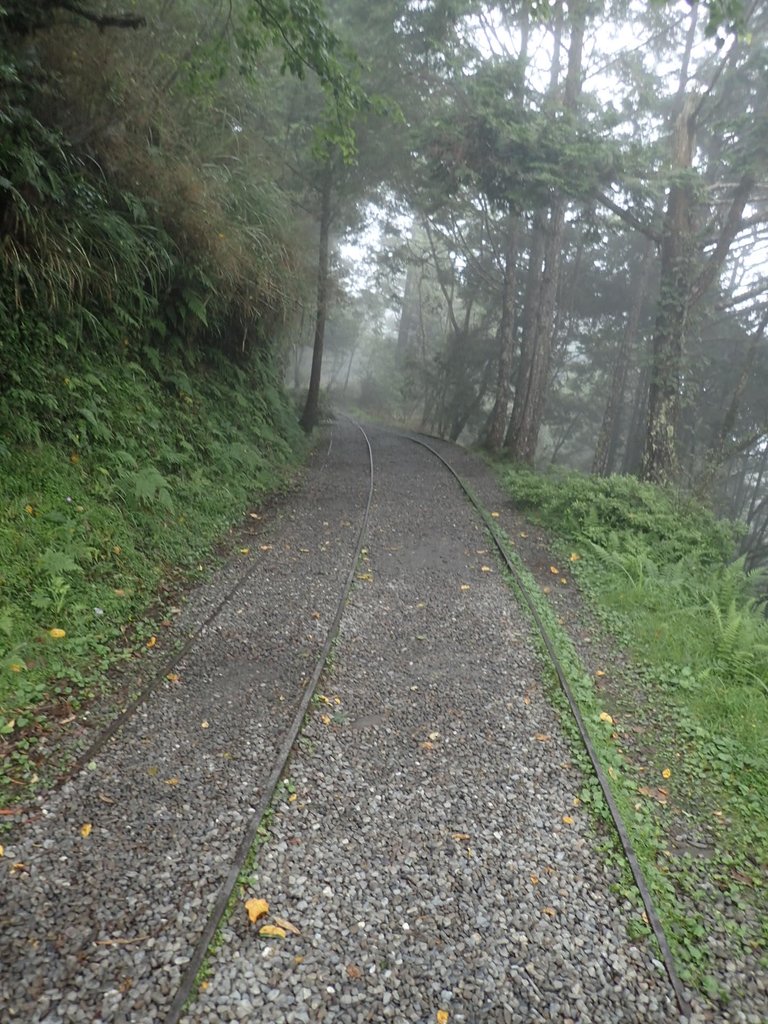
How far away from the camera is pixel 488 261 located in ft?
80.2

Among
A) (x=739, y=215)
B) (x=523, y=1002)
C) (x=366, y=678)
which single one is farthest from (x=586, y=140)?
(x=523, y=1002)

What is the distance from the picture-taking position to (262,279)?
35.7 feet

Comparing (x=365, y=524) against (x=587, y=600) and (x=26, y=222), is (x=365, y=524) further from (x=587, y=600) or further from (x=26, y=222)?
(x=26, y=222)

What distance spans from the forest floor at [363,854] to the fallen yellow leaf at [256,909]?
0.06 feet

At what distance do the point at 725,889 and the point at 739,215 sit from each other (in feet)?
45.7

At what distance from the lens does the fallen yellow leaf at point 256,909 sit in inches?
122

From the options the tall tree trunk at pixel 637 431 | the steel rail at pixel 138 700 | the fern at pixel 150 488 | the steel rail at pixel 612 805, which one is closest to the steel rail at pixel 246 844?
the steel rail at pixel 138 700

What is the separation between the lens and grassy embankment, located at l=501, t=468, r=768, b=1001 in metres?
3.58

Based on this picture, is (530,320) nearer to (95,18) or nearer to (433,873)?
(95,18)

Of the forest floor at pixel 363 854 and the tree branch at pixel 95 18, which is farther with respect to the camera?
the tree branch at pixel 95 18

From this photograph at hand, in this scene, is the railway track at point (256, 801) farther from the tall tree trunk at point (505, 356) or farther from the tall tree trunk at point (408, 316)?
the tall tree trunk at point (408, 316)

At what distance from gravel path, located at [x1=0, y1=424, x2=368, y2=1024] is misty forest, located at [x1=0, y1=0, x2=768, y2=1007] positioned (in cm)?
52

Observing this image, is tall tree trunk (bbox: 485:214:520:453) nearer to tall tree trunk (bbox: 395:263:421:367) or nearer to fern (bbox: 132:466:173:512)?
fern (bbox: 132:466:173:512)

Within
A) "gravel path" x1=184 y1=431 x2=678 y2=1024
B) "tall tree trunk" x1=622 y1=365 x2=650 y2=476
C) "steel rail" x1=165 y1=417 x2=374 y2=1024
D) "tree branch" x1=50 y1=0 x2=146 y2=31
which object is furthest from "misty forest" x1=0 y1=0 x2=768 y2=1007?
"tall tree trunk" x1=622 y1=365 x2=650 y2=476
